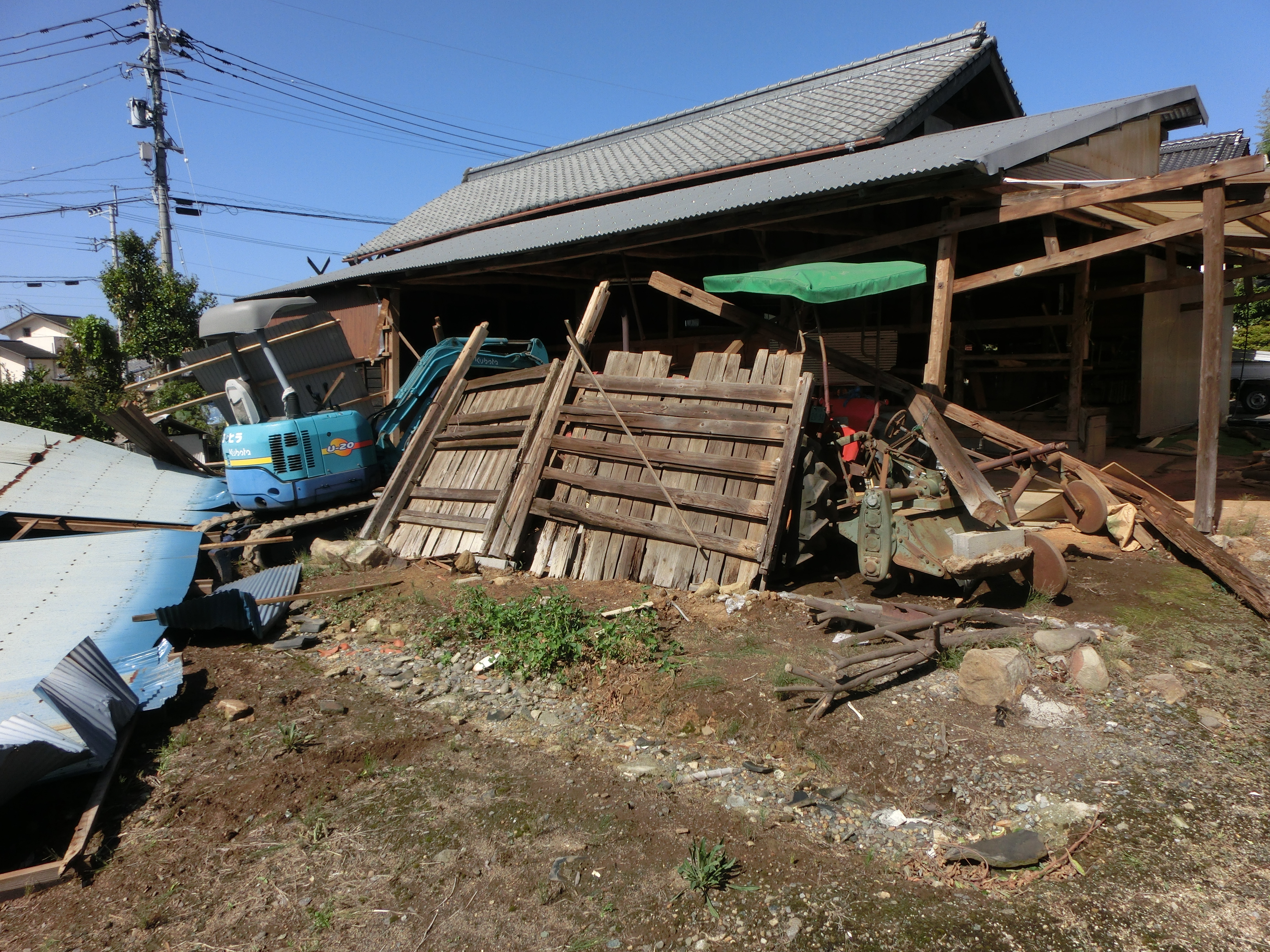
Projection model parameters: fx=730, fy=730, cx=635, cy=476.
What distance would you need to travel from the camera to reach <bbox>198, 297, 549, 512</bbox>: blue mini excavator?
7680mm

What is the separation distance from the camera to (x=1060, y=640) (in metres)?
4.23

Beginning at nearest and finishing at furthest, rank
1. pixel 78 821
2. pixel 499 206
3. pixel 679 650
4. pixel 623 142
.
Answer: pixel 78 821
pixel 679 650
pixel 499 206
pixel 623 142

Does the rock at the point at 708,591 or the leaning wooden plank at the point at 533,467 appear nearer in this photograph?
the rock at the point at 708,591

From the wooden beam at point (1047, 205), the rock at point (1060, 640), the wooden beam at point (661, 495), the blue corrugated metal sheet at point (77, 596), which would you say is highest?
the wooden beam at point (1047, 205)

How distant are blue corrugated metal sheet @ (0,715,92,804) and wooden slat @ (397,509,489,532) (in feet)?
13.4

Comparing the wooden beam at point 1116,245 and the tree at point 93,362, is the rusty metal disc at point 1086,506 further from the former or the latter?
the tree at point 93,362

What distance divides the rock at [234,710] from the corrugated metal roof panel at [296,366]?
4.58 metres

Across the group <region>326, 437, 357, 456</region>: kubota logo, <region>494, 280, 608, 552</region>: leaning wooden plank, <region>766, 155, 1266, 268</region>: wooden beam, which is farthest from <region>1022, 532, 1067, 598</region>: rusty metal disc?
<region>326, 437, 357, 456</region>: kubota logo

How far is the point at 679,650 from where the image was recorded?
4828 mm

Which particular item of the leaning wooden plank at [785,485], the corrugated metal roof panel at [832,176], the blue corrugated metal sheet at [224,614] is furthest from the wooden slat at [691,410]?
the blue corrugated metal sheet at [224,614]

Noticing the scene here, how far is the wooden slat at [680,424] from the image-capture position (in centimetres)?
596

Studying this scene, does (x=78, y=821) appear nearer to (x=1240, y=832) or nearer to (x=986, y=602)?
(x=1240, y=832)

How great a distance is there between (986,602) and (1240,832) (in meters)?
2.44

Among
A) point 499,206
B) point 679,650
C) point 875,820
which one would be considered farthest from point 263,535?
point 499,206
